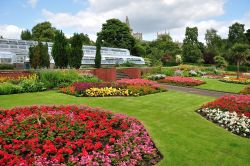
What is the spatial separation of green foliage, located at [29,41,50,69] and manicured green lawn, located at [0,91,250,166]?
8122 mm

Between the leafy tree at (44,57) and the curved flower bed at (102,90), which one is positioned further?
the leafy tree at (44,57)

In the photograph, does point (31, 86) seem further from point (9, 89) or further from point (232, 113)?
point (232, 113)

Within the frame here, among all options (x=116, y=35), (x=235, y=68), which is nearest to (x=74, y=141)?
(x=235, y=68)

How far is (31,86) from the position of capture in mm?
15172

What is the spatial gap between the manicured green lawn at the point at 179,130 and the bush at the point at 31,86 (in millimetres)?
1737

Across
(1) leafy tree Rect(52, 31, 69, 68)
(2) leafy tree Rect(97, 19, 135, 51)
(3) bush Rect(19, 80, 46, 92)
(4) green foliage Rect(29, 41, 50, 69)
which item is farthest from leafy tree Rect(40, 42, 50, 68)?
(2) leafy tree Rect(97, 19, 135, 51)

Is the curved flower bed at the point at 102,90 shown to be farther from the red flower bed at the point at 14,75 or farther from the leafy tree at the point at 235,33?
the leafy tree at the point at 235,33

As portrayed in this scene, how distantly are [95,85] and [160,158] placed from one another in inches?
408

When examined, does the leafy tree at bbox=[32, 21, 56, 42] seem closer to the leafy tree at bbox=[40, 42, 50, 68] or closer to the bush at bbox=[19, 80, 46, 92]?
the leafy tree at bbox=[40, 42, 50, 68]

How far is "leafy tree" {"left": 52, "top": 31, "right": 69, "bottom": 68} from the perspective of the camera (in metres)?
21.6

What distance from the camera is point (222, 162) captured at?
18.2 feet

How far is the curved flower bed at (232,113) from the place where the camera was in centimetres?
805

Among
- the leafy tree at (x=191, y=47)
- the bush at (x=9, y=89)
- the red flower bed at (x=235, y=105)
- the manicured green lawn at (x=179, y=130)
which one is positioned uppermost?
the leafy tree at (x=191, y=47)

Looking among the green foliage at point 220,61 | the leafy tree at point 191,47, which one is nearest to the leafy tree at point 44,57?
the green foliage at point 220,61
